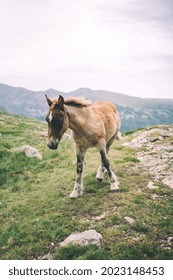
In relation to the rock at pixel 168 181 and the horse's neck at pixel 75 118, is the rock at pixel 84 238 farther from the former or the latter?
the rock at pixel 168 181

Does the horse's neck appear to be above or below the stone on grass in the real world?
above

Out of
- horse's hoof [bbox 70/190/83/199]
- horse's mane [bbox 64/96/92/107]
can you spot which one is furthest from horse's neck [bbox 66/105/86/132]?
horse's hoof [bbox 70/190/83/199]

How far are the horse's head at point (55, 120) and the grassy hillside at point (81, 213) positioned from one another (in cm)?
295

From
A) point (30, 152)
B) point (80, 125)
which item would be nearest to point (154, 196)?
point (80, 125)

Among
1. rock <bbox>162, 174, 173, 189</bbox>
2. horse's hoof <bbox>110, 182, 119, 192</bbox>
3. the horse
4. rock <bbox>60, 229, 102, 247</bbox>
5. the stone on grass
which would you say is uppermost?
the horse

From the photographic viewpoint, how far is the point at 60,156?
21.8m

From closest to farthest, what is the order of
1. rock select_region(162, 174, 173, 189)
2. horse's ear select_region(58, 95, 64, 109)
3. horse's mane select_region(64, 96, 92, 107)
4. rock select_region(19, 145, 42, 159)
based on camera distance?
horse's ear select_region(58, 95, 64, 109), horse's mane select_region(64, 96, 92, 107), rock select_region(162, 174, 173, 189), rock select_region(19, 145, 42, 159)

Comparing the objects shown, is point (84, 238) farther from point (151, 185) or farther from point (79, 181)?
point (151, 185)

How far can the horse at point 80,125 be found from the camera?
11227 mm

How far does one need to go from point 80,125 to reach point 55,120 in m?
1.44

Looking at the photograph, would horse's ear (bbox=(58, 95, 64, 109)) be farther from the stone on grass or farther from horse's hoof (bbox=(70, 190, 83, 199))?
the stone on grass

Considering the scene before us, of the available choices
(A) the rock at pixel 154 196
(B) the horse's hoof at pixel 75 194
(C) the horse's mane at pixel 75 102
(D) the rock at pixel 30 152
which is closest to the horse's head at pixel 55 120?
(C) the horse's mane at pixel 75 102

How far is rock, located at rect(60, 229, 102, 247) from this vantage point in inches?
377
